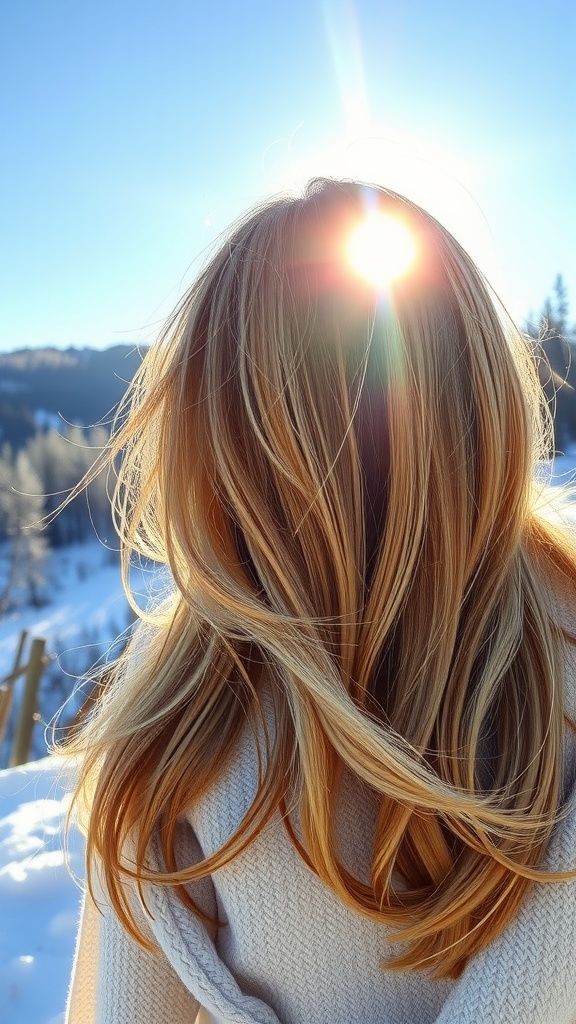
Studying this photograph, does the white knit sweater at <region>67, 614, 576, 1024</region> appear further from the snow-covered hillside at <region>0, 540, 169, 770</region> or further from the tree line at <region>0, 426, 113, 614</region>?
the snow-covered hillside at <region>0, 540, 169, 770</region>

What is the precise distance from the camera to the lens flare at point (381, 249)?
0.59 metres

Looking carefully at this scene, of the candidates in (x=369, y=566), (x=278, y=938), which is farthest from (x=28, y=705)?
(x=369, y=566)

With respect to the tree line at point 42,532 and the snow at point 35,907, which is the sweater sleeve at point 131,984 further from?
the tree line at point 42,532

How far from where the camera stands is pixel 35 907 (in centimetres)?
144

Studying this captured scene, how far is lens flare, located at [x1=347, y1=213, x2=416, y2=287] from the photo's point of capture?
59 cm

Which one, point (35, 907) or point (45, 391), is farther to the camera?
point (45, 391)

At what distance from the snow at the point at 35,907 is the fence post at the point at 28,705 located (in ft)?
6.21

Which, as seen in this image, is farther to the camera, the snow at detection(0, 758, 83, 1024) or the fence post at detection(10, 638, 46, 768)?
the fence post at detection(10, 638, 46, 768)

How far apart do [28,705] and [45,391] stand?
2216 centimetres

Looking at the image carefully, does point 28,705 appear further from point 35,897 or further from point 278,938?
point 278,938

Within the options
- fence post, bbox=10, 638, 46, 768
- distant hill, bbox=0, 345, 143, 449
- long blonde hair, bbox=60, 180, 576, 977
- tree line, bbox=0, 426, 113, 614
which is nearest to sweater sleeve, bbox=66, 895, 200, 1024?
long blonde hair, bbox=60, 180, 576, 977

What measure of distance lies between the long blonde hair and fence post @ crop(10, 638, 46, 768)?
10.7ft

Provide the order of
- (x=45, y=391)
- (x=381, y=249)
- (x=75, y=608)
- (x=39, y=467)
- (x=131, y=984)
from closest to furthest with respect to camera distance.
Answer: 1. (x=381, y=249)
2. (x=131, y=984)
3. (x=39, y=467)
4. (x=45, y=391)
5. (x=75, y=608)

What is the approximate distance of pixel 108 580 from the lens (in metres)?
26.4
